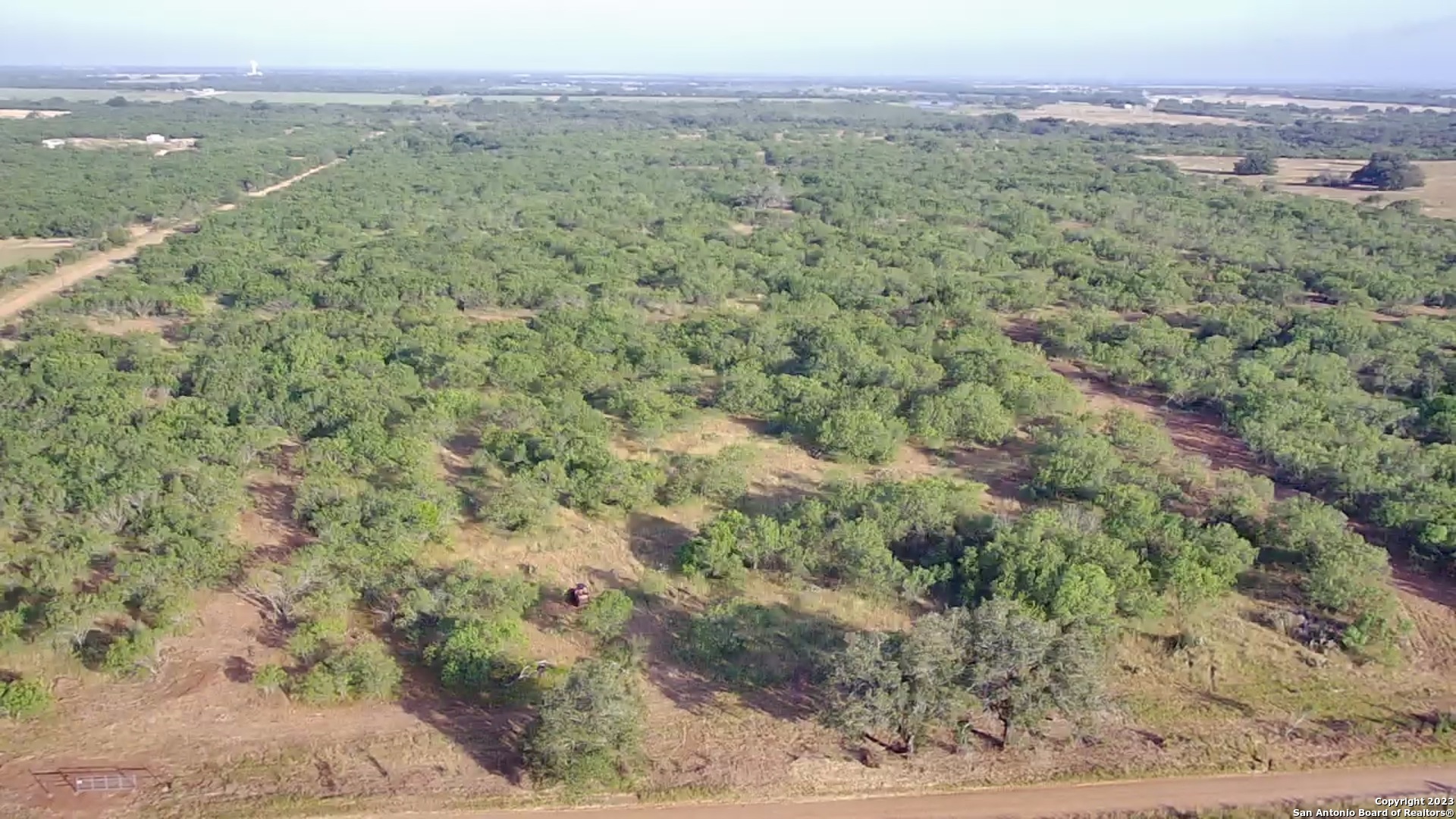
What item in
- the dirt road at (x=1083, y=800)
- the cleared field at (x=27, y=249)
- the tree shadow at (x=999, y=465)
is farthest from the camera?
the cleared field at (x=27, y=249)

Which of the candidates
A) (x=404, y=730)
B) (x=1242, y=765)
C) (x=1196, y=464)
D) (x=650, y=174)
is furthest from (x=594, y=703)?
(x=650, y=174)

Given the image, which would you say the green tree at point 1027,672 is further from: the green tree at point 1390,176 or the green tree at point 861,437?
the green tree at point 1390,176

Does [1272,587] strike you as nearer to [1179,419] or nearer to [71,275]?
[1179,419]

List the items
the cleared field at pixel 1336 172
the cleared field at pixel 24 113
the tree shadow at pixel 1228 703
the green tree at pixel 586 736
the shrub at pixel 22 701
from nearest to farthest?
the green tree at pixel 586 736
the shrub at pixel 22 701
the tree shadow at pixel 1228 703
the cleared field at pixel 1336 172
the cleared field at pixel 24 113

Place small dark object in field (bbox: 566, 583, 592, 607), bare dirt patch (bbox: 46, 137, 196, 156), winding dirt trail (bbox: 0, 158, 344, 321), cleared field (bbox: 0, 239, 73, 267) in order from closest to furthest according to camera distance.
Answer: small dark object in field (bbox: 566, 583, 592, 607)
winding dirt trail (bbox: 0, 158, 344, 321)
cleared field (bbox: 0, 239, 73, 267)
bare dirt patch (bbox: 46, 137, 196, 156)

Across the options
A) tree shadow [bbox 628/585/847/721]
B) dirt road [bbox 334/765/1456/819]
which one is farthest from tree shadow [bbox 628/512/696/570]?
dirt road [bbox 334/765/1456/819]

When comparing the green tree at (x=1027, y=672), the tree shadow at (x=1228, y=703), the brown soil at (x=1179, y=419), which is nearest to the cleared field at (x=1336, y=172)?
the brown soil at (x=1179, y=419)

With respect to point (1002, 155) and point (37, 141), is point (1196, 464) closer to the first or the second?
point (1002, 155)

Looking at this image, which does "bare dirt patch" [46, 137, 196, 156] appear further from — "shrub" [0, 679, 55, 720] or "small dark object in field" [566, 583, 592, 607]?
"small dark object in field" [566, 583, 592, 607]
